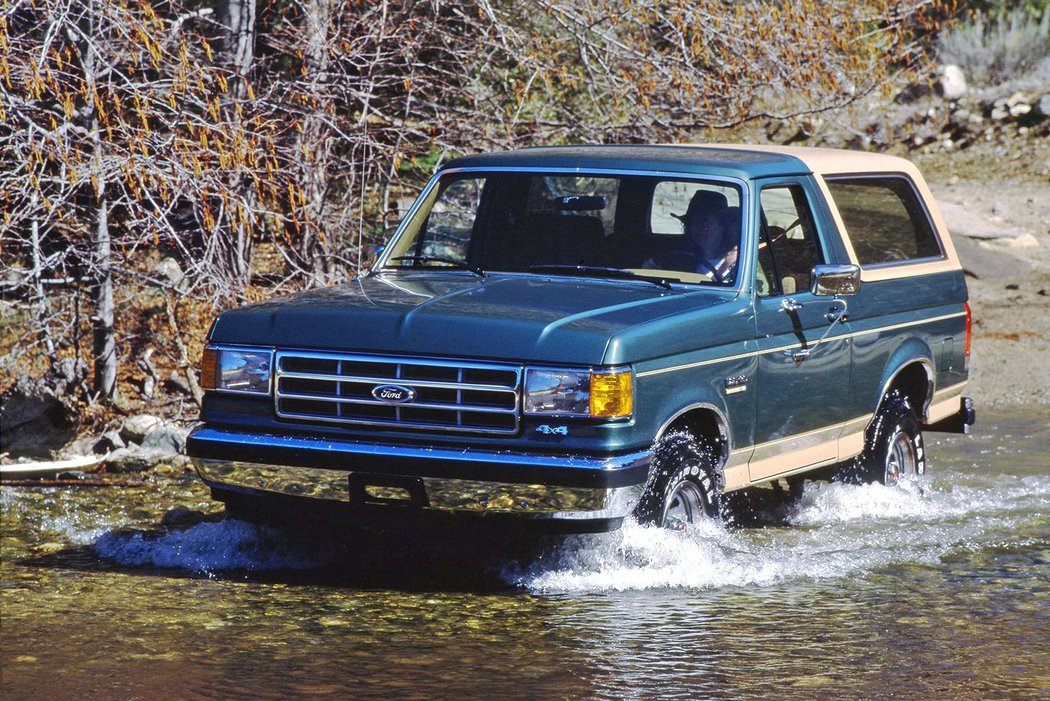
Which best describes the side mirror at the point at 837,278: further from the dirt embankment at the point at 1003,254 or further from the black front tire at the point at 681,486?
the dirt embankment at the point at 1003,254

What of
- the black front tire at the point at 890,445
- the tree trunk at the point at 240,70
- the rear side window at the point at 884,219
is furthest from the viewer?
the tree trunk at the point at 240,70

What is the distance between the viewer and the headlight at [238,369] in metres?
6.46

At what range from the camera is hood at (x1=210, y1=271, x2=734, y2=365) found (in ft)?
19.8

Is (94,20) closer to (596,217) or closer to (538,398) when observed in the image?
(596,217)

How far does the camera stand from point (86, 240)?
10.7 metres

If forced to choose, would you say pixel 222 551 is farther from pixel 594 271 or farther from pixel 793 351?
pixel 793 351

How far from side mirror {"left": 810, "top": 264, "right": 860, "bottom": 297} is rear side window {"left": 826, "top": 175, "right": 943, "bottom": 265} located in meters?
0.77

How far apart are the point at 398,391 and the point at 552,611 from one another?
1.07 metres

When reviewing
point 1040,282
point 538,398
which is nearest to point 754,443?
point 538,398

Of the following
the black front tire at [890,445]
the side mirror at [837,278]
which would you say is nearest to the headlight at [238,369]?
the side mirror at [837,278]

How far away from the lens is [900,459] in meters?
8.78

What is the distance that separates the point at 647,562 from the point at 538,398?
0.98 m

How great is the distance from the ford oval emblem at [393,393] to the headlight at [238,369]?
20.7 inches

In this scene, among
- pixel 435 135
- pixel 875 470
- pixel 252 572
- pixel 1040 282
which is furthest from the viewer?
pixel 1040 282
